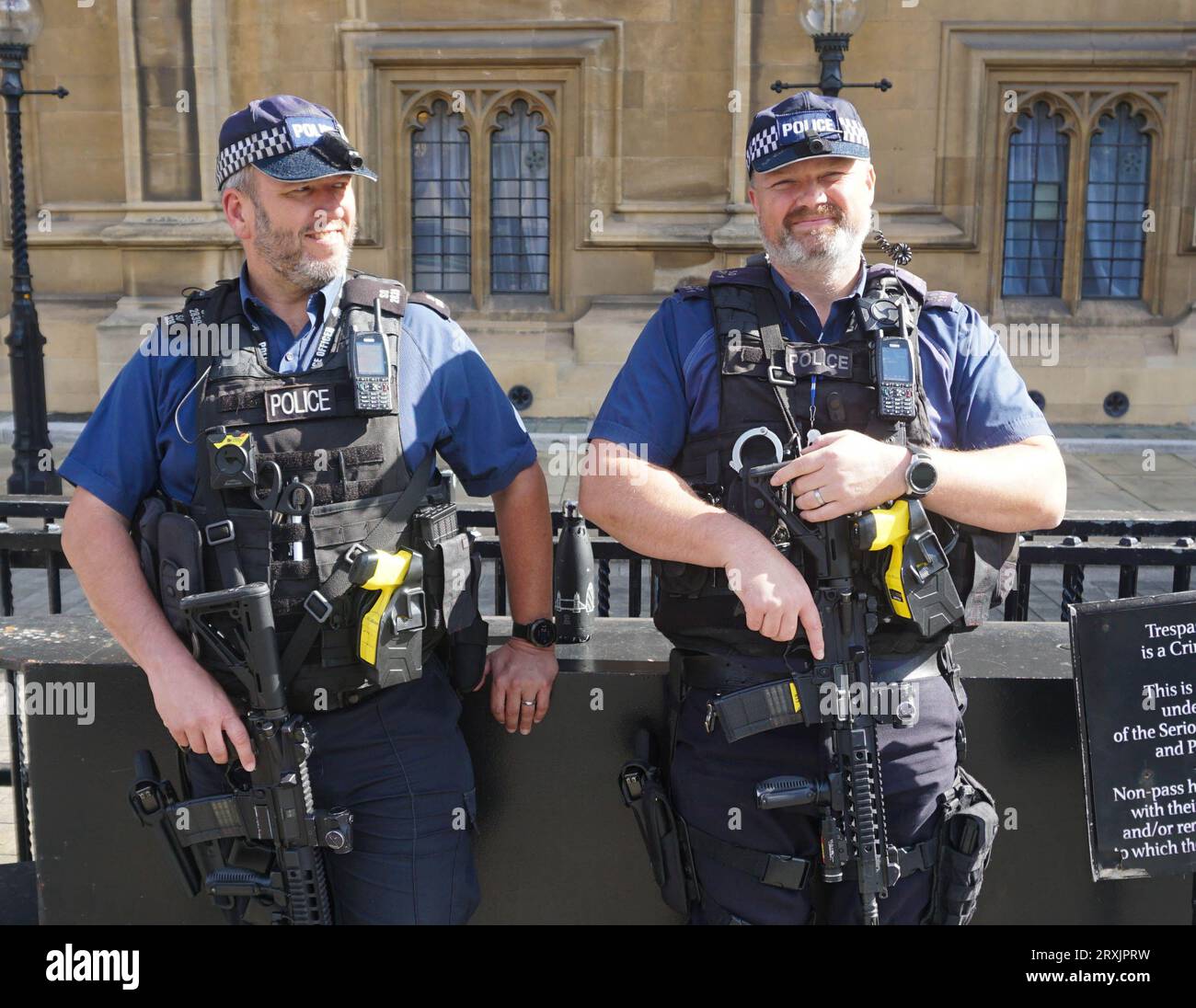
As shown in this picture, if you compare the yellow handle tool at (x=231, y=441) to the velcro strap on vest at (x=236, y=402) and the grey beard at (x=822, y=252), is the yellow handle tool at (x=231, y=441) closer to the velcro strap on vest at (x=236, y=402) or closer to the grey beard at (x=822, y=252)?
the velcro strap on vest at (x=236, y=402)

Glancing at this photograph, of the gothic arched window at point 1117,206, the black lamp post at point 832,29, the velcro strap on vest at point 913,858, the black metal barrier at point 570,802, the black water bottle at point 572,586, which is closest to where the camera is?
the velcro strap on vest at point 913,858

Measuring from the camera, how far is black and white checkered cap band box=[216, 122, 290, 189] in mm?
2539

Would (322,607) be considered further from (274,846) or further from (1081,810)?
(1081,810)

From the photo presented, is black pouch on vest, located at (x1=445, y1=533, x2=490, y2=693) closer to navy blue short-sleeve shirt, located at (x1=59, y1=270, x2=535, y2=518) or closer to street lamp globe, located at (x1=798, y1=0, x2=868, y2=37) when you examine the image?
navy blue short-sleeve shirt, located at (x1=59, y1=270, x2=535, y2=518)

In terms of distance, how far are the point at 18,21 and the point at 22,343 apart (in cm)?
269

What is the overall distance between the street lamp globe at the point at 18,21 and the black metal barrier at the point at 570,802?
8.67 meters

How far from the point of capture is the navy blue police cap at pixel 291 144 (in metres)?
2.54

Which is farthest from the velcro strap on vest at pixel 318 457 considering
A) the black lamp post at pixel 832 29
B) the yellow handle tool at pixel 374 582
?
the black lamp post at pixel 832 29

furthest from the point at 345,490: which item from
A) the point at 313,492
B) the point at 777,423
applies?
the point at 777,423

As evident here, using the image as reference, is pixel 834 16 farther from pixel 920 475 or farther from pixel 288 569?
pixel 288 569

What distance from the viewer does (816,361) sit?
8.51ft

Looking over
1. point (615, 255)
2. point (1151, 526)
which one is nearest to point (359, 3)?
point (615, 255)

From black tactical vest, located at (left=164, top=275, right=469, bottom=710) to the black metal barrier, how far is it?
2.07 feet

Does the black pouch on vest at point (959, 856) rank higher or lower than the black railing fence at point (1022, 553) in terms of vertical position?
lower
